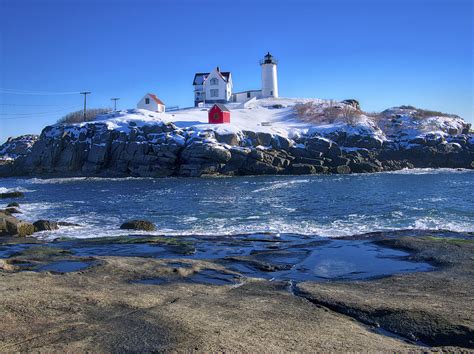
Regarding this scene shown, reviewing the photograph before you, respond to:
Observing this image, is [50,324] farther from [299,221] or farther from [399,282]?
[299,221]

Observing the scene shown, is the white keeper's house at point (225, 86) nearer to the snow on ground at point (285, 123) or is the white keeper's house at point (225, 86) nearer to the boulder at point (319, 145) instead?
the snow on ground at point (285, 123)

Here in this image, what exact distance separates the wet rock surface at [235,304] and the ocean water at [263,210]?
720 centimetres

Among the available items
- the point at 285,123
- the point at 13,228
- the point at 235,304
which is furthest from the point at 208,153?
the point at 235,304

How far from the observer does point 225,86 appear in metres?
105

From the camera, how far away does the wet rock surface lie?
563cm

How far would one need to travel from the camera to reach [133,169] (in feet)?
202

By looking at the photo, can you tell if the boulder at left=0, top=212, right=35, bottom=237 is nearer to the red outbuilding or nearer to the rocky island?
the rocky island

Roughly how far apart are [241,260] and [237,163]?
48.5m

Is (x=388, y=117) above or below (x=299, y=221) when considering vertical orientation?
above

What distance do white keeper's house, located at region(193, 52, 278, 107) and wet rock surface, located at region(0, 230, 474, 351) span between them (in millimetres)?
93540

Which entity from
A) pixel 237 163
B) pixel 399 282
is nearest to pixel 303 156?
pixel 237 163

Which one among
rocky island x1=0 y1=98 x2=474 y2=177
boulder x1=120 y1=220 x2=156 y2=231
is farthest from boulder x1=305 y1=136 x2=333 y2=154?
boulder x1=120 y1=220 x2=156 y2=231

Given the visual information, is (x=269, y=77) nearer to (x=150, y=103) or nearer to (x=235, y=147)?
(x=150, y=103)

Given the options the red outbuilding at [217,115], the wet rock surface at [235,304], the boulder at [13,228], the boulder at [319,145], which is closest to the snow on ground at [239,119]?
the red outbuilding at [217,115]
